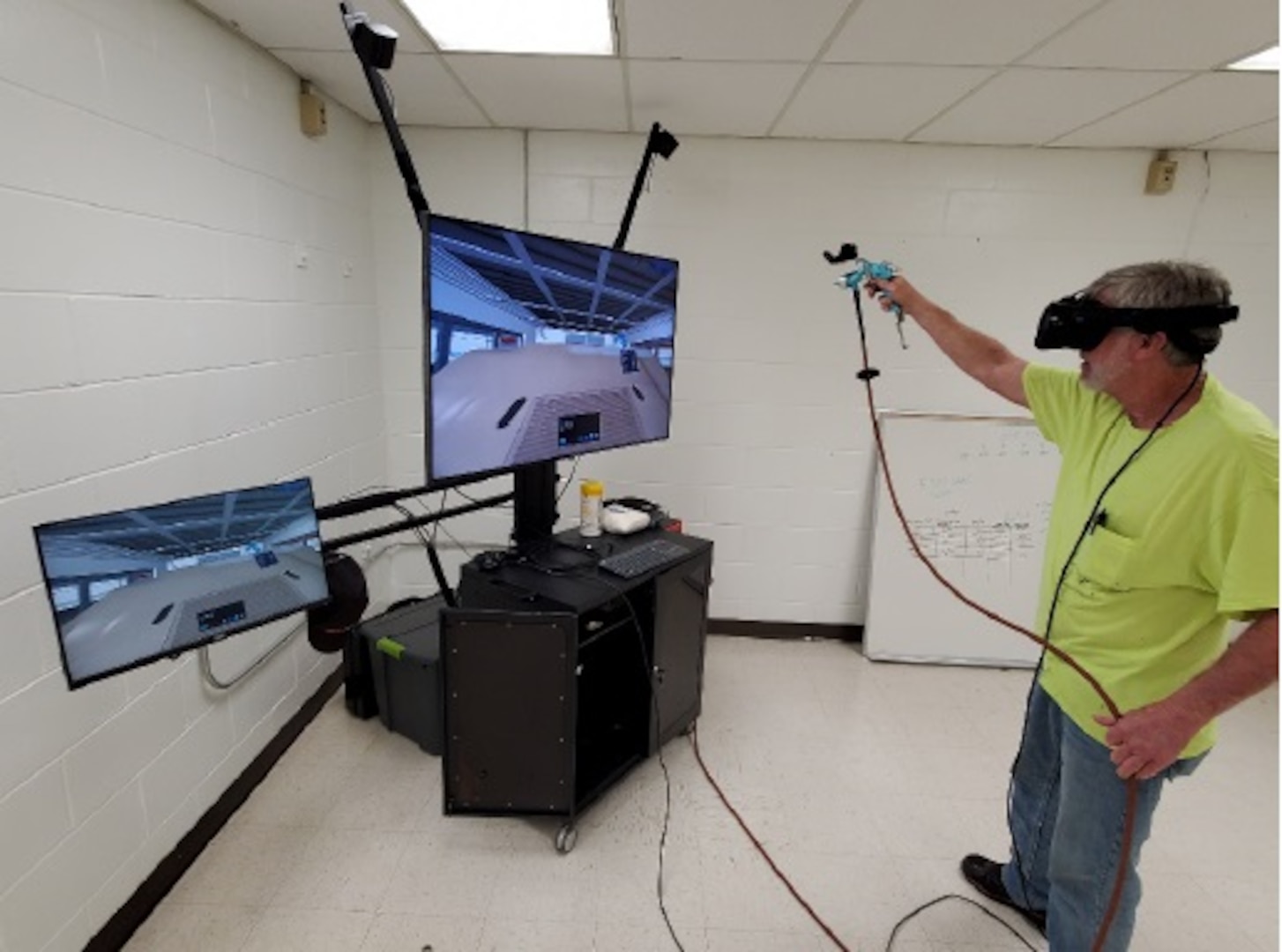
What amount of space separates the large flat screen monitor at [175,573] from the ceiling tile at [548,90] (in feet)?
5.21

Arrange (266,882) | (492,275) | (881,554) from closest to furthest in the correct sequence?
(492,275) < (266,882) < (881,554)

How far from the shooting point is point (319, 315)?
Result: 2555mm

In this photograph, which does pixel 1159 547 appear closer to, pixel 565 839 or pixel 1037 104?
pixel 565 839

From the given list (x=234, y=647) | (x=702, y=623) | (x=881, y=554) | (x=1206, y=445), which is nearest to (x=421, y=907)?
(x=234, y=647)

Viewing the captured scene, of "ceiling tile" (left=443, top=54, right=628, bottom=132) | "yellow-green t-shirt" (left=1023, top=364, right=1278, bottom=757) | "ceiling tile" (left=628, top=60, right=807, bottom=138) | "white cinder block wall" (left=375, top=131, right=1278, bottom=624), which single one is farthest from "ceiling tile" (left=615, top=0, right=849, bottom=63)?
"yellow-green t-shirt" (left=1023, top=364, right=1278, bottom=757)

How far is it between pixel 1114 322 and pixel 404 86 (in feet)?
7.91

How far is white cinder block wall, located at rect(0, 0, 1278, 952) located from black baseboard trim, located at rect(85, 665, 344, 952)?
0.12 feet

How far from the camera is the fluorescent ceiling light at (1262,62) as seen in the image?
6.14 ft

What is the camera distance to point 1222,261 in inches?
115

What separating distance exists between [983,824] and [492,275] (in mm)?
2336

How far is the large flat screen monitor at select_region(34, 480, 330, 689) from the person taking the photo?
45.6 inches

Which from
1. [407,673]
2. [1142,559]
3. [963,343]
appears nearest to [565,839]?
[407,673]

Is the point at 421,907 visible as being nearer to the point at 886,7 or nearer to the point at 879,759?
the point at 879,759

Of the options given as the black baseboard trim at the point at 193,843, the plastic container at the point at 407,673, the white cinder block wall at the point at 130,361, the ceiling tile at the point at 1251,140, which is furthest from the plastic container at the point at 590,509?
the ceiling tile at the point at 1251,140
